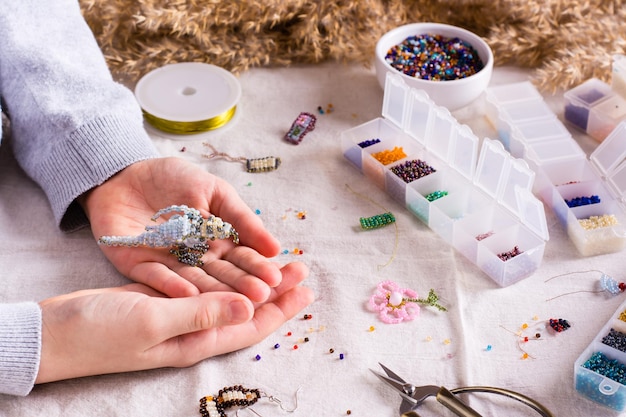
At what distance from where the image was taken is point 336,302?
120 centimetres

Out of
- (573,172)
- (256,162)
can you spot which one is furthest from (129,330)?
(573,172)

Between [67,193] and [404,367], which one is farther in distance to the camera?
[67,193]

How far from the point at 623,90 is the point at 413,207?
53cm

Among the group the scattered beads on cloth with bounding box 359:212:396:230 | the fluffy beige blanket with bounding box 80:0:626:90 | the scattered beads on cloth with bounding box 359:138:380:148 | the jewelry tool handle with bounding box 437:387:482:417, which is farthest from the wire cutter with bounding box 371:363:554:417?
the fluffy beige blanket with bounding box 80:0:626:90

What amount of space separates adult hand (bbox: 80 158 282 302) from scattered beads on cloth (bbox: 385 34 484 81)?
0.55 meters

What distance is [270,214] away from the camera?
138 cm

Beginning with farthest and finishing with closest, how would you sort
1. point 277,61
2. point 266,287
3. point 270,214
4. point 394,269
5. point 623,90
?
1. point 277,61
2. point 623,90
3. point 270,214
4. point 394,269
5. point 266,287

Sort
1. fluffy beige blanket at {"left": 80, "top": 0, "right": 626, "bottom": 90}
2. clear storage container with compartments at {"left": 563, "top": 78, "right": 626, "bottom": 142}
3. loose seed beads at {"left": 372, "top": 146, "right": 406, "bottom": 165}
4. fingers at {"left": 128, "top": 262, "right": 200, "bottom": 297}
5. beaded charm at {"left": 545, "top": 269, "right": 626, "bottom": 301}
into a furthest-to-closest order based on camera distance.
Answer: fluffy beige blanket at {"left": 80, "top": 0, "right": 626, "bottom": 90} → clear storage container with compartments at {"left": 563, "top": 78, "right": 626, "bottom": 142} → loose seed beads at {"left": 372, "top": 146, "right": 406, "bottom": 165} → beaded charm at {"left": 545, "top": 269, "right": 626, "bottom": 301} → fingers at {"left": 128, "top": 262, "right": 200, "bottom": 297}

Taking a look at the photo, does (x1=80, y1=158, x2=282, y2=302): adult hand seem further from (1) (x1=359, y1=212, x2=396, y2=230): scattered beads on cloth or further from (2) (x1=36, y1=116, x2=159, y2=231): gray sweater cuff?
(1) (x1=359, y1=212, x2=396, y2=230): scattered beads on cloth

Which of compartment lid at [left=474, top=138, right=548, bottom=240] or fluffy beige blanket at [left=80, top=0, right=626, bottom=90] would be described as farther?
fluffy beige blanket at [left=80, top=0, right=626, bottom=90]

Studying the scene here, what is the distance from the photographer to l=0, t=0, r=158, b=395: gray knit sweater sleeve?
1.33 meters

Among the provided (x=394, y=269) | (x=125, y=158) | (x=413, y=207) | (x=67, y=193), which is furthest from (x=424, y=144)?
(x=67, y=193)

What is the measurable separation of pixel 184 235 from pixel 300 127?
0.49 m

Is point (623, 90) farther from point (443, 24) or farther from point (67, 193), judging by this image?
point (67, 193)
